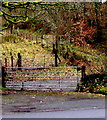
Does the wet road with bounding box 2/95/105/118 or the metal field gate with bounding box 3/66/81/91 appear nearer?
the wet road with bounding box 2/95/105/118

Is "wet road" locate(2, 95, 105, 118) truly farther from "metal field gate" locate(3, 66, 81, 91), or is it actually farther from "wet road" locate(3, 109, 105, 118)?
"metal field gate" locate(3, 66, 81, 91)

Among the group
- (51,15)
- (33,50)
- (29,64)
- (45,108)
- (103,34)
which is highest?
(51,15)

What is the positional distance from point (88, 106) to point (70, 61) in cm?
300

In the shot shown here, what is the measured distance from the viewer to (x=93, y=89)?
528cm

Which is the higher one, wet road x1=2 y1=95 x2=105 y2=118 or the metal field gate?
the metal field gate

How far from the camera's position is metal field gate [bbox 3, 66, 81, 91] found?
562cm

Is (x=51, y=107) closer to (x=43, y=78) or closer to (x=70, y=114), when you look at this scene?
(x=70, y=114)

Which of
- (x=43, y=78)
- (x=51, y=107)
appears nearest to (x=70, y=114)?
(x=51, y=107)

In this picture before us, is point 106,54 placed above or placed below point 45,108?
above

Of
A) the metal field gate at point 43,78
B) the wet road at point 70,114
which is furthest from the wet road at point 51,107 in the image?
the metal field gate at point 43,78

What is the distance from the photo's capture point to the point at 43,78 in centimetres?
609

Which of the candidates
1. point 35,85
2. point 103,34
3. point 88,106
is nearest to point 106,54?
point 103,34

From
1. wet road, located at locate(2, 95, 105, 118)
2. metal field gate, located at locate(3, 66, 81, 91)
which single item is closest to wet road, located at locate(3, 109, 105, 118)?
wet road, located at locate(2, 95, 105, 118)

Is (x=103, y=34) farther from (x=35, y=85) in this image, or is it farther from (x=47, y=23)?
(x=35, y=85)
